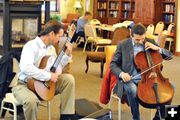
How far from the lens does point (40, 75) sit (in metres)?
3.46

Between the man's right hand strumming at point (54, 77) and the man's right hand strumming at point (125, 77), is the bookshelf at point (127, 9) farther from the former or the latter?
the man's right hand strumming at point (54, 77)

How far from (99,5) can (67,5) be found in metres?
1.44

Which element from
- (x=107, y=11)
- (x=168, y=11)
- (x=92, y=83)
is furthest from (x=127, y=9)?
(x=92, y=83)

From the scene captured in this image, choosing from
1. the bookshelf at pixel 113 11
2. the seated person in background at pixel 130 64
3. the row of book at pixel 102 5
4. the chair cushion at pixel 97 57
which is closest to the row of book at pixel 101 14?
the row of book at pixel 102 5

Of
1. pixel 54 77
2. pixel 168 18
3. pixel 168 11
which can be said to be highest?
pixel 168 11

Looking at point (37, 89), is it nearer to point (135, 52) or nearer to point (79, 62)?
point (135, 52)

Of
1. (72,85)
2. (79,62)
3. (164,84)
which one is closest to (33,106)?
(72,85)

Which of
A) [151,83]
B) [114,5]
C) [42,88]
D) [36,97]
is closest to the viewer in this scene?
[36,97]

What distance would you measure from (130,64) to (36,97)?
3.41 ft

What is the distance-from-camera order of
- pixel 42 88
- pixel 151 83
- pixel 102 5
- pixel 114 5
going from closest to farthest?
pixel 42 88 → pixel 151 83 → pixel 114 5 → pixel 102 5

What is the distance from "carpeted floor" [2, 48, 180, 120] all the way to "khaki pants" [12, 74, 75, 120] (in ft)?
2.24

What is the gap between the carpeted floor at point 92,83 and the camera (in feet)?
15.2

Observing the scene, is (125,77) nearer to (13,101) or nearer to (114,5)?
(13,101)

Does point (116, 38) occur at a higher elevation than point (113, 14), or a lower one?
lower
